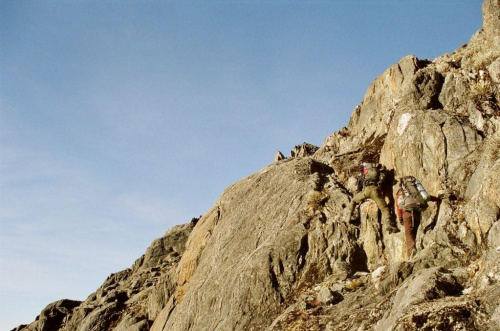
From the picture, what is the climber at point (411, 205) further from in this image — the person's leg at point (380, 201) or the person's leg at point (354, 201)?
the person's leg at point (354, 201)

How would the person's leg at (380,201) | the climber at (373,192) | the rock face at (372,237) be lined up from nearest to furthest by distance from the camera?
1. the rock face at (372,237)
2. the climber at (373,192)
3. the person's leg at (380,201)

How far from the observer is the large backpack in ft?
52.2

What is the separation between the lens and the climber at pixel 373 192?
1766 centimetres

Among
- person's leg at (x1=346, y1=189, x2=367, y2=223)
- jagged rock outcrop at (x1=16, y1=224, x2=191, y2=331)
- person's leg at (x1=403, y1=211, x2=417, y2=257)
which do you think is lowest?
person's leg at (x1=403, y1=211, x2=417, y2=257)

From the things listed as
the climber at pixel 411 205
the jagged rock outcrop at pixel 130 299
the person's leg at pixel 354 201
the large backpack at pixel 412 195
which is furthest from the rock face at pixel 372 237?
the large backpack at pixel 412 195

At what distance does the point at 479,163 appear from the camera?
14.9 metres

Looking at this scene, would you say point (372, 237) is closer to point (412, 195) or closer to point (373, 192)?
point (373, 192)

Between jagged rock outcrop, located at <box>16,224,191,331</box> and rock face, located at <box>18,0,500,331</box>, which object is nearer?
rock face, located at <box>18,0,500,331</box>

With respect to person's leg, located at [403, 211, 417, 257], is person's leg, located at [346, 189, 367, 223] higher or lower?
higher

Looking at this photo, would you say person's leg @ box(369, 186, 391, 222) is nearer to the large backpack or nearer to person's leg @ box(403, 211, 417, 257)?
the large backpack

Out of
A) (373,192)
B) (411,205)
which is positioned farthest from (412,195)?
(373,192)

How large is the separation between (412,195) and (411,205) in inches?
16.6

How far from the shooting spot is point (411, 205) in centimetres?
1599

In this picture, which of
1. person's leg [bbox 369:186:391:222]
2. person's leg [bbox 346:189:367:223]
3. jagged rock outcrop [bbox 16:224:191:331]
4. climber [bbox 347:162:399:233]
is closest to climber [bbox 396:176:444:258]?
climber [bbox 347:162:399:233]
